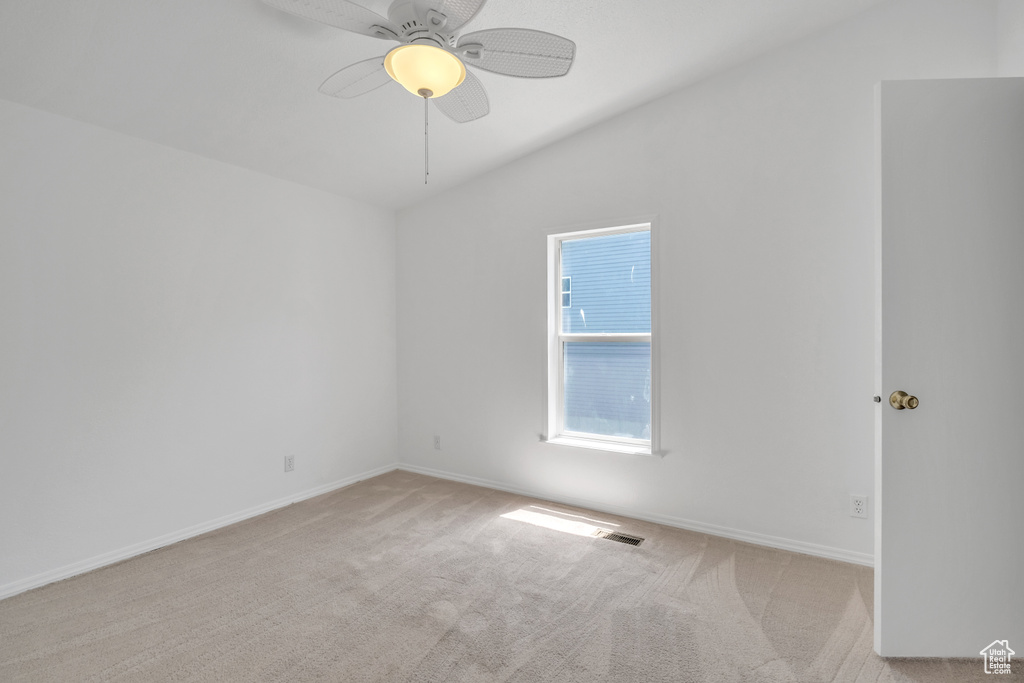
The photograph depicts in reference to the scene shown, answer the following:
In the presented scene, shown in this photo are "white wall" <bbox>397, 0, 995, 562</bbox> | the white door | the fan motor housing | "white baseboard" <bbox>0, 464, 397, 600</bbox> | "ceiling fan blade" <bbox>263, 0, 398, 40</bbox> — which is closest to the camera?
"ceiling fan blade" <bbox>263, 0, 398, 40</bbox>

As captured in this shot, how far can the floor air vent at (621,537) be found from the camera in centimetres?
285

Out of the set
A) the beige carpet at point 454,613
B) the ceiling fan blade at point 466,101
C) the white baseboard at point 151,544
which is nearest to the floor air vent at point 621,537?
the beige carpet at point 454,613

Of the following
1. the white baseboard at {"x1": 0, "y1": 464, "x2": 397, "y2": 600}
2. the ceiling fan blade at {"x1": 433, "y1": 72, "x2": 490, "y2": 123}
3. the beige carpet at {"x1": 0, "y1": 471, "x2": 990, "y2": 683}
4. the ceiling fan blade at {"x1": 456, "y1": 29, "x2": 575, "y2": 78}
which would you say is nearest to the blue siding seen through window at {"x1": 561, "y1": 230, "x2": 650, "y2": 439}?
the beige carpet at {"x1": 0, "y1": 471, "x2": 990, "y2": 683}

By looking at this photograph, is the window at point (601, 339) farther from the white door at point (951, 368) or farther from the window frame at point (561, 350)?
the white door at point (951, 368)

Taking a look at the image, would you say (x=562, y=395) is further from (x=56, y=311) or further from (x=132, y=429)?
(x=56, y=311)

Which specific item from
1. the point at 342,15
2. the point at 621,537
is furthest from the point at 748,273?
the point at 342,15

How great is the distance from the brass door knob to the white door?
27 millimetres

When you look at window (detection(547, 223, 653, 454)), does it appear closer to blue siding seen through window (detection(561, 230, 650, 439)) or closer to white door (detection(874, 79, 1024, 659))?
blue siding seen through window (detection(561, 230, 650, 439))

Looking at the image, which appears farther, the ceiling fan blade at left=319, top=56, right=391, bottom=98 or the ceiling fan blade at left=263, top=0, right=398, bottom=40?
the ceiling fan blade at left=319, top=56, right=391, bottom=98

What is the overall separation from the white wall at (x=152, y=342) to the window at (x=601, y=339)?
5.55 ft

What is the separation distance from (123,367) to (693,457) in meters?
3.27

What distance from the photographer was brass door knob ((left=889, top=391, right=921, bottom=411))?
1.80 m

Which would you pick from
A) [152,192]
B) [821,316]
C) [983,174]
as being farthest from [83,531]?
[983,174]

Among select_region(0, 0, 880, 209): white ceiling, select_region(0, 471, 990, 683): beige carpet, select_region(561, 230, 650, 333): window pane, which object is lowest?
select_region(0, 471, 990, 683): beige carpet
